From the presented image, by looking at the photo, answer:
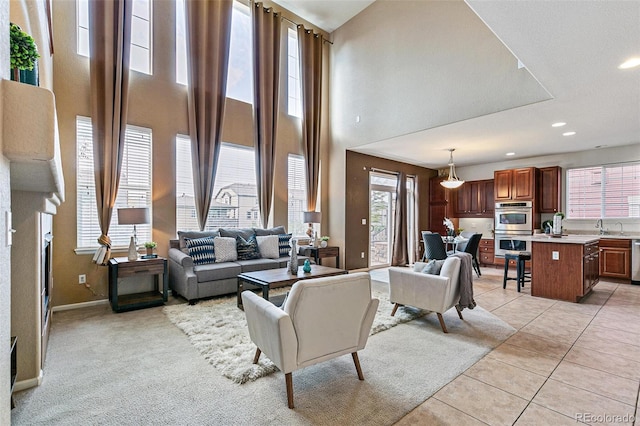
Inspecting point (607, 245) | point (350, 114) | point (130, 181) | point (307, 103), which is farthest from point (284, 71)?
point (607, 245)

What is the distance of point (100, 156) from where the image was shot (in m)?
4.27

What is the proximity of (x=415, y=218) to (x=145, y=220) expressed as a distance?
6427 millimetres

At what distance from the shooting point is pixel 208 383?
2.29 metres

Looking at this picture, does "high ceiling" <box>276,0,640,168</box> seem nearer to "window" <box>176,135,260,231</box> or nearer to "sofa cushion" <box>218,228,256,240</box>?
"window" <box>176,135,260,231</box>

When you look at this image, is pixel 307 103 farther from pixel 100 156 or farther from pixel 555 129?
pixel 555 129

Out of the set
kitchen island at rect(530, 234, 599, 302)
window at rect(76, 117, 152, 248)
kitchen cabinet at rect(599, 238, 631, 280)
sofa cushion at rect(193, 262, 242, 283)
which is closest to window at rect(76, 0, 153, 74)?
window at rect(76, 117, 152, 248)

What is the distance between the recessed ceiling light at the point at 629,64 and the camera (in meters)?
2.84

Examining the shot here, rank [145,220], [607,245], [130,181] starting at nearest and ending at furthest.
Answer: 1. [145,220]
2. [130,181]
3. [607,245]

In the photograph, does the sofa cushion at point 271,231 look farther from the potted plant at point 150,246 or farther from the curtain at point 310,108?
the potted plant at point 150,246

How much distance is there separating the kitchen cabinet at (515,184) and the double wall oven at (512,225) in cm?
14

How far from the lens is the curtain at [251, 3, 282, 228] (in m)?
5.88

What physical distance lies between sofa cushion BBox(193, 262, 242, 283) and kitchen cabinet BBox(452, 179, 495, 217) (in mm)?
6330

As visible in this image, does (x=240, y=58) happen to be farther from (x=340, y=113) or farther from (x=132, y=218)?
(x=132, y=218)

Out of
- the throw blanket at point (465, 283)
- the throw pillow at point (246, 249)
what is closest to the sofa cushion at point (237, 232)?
the throw pillow at point (246, 249)
